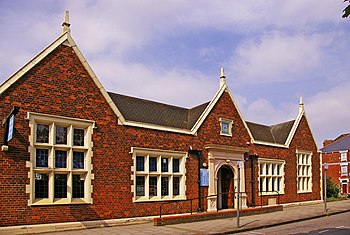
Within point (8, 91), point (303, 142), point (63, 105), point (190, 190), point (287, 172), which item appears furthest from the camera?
point (303, 142)

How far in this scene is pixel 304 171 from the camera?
1101 inches

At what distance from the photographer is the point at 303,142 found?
28.1 metres

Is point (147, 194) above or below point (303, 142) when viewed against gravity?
below

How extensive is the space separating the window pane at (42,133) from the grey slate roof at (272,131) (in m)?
16.0

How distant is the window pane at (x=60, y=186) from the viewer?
14611 mm

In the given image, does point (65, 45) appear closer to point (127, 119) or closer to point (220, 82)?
point (127, 119)

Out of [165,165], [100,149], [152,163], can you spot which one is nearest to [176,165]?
[165,165]

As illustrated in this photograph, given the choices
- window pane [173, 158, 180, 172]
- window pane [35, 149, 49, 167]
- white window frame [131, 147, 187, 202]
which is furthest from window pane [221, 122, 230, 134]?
window pane [35, 149, 49, 167]

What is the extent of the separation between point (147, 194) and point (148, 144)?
231cm

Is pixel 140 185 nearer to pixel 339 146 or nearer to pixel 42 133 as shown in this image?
pixel 42 133

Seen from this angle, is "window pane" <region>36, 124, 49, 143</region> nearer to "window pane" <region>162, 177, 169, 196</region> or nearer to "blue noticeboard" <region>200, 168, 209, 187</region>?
"window pane" <region>162, 177, 169, 196</region>

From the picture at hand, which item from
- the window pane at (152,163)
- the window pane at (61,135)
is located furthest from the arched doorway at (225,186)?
the window pane at (61,135)

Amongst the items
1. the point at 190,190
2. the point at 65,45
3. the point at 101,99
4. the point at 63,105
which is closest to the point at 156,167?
the point at 190,190

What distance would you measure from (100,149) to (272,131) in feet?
57.6
